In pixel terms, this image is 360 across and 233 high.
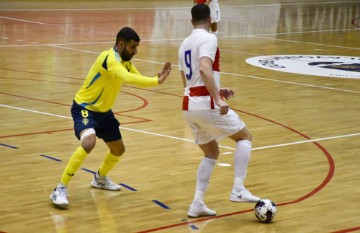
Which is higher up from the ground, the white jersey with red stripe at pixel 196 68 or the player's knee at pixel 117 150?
the white jersey with red stripe at pixel 196 68

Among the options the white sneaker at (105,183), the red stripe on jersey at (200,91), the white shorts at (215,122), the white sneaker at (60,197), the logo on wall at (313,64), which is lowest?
the logo on wall at (313,64)

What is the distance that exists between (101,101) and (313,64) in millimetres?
10733

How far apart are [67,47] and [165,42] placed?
2899mm

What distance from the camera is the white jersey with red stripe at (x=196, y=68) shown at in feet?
21.4

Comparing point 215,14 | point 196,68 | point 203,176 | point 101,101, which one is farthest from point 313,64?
point 196,68

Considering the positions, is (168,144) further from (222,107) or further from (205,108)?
(222,107)

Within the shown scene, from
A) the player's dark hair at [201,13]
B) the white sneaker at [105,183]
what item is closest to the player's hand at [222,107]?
the player's dark hair at [201,13]

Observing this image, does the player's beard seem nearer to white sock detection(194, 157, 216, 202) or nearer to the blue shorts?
the blue shorts

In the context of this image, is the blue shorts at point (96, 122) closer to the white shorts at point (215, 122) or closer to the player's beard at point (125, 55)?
the player's beard at point (125, 55)

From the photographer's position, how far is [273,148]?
9.52 m

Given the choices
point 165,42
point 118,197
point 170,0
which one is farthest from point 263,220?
point 170,0

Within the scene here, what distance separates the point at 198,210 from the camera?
6.75 meters

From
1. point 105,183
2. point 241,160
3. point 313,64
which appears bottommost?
point 313,64

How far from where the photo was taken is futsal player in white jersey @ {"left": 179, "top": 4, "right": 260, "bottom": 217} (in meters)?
6.46
